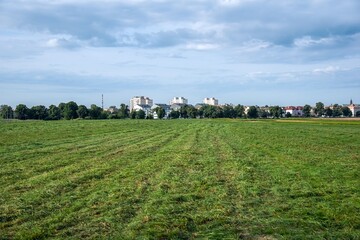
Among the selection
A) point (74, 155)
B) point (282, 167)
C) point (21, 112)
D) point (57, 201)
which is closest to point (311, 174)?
point (282, 167)

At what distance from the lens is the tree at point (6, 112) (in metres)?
155

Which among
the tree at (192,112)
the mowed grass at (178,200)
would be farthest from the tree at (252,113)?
the mowed grass at (178,200)

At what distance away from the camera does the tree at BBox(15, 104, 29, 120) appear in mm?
149875

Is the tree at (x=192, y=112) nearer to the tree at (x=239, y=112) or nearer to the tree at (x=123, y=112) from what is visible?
the tree at (x=239, y=112)

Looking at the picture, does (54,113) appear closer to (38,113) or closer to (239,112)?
(38,113)

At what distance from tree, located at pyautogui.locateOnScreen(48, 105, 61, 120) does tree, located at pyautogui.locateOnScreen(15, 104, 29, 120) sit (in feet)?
28.6

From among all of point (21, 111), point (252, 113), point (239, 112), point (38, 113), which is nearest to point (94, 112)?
point (38, 113)

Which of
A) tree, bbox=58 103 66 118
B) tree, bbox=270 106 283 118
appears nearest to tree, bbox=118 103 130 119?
tree, bbox=58 103 66 118

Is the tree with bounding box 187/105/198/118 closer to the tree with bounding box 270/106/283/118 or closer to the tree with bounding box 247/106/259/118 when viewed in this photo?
the tree with bounding box 247/106/259/118

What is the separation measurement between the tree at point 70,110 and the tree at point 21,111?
14.2m

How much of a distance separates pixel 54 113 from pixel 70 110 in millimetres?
Result: 6485

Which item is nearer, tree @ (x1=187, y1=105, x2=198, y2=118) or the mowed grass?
the mowed grass

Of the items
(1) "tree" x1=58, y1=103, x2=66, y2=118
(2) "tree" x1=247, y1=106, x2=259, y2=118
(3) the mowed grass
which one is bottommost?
(3) the mowed grass

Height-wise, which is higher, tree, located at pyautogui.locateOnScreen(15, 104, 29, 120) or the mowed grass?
tree, located at pyautogui.locateOnScreen(15, 104, 29, 120)
